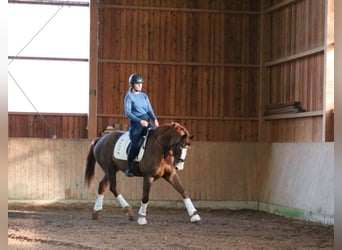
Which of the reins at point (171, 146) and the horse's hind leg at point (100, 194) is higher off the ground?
the reins at point (171, 146)

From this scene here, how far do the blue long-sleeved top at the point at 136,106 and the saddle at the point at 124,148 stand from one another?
0.33 m

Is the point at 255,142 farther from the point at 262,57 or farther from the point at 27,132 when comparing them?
the point at 27,132

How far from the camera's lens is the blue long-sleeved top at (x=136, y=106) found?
29.4ft

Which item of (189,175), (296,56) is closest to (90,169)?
(189,175)

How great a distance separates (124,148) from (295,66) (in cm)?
488

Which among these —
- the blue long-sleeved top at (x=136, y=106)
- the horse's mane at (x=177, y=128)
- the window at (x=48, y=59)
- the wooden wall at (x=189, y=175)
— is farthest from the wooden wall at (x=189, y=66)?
the horse's mane at (x=177, y=128)

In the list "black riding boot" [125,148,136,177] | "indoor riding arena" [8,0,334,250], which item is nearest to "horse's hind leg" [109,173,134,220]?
"indoor riding arena" [8,0,334,250]

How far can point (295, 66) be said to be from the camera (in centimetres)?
1278

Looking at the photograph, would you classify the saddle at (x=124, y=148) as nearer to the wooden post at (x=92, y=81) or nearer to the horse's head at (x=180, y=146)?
the horse's head at (x=180, y=146)

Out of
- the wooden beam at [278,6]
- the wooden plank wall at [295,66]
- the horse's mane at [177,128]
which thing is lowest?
the horse's mane at [177,128]

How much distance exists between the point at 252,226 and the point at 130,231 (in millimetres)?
2127

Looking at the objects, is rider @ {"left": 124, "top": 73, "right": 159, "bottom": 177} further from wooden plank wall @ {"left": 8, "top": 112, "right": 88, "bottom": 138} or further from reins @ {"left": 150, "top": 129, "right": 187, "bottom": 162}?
wooden plank wall @ {"left": 8, "top": 112, "right": 88, "bottom": 138}

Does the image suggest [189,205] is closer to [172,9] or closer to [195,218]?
[195,218]

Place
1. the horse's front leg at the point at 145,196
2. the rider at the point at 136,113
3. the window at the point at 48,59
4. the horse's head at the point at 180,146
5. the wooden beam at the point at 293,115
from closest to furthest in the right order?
the horse's head at the point at 180,146 < the rider at the point at 136,113 < the horse's front leg at the point at 145,196 < the wooden beam at the point at 293,115 < the window at the point at 48,59
